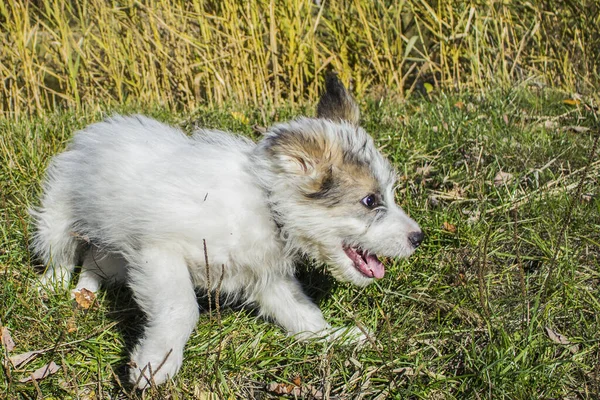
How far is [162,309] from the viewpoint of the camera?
3316 millimetres

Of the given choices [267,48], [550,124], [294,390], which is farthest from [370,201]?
[267,48]

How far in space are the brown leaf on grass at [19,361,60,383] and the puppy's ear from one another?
206 centimetres

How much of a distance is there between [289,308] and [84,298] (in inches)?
47.3

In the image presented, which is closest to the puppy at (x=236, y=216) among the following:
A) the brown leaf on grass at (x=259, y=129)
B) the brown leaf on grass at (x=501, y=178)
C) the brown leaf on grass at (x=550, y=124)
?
the brown leaf on grass at (x=501, y=178)

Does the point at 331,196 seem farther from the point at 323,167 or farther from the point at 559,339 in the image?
the point at 559,339

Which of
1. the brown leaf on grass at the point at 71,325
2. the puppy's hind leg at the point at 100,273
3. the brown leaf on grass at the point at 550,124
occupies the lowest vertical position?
the puppy's hind leg at the point at 100,273

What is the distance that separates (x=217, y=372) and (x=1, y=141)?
3.17 metres

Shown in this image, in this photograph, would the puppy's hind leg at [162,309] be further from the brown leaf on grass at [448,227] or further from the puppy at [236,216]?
the brown leaf on grass at [448,227]

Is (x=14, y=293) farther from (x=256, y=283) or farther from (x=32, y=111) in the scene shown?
(x=32, y=111)

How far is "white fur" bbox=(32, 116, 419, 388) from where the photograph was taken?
3.40m

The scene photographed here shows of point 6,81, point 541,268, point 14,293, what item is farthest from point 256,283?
point 6,81

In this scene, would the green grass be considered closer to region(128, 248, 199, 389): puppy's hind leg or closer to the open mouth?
region(128, 248, 199, 389): puppy's hind leg

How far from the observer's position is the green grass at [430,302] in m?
3.35

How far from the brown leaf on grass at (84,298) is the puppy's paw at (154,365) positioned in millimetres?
773
